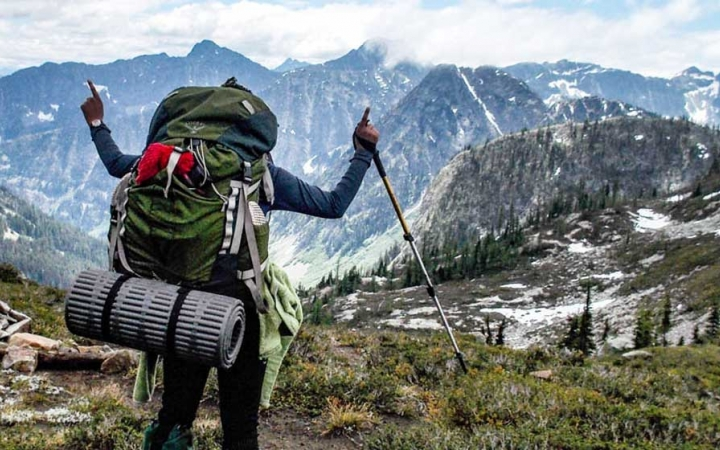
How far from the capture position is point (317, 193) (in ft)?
14.3

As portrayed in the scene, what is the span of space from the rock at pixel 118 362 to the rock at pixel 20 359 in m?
1.10

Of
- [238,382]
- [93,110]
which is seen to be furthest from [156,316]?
[93,110]

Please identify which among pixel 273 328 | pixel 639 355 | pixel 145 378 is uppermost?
pixel 273 328

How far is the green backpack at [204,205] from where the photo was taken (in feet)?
12.0

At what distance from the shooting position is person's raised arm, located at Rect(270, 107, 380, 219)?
4242 mm

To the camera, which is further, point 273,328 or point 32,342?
point 32,342

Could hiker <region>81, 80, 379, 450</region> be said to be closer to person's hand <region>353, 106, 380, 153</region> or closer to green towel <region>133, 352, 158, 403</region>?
green towel <region>133, 352, 158, 403</region>

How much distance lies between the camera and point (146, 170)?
145 inches

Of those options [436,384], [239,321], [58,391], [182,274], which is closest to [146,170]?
[182,274]

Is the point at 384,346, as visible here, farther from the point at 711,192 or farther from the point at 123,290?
the point at 711,192

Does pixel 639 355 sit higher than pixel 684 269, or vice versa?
pixel 639 355

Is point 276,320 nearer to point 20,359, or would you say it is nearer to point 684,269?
point 20,359

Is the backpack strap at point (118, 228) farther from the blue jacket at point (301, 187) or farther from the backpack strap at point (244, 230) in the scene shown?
the backpack strap at point (244, 230)

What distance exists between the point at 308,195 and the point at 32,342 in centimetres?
887
